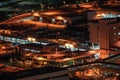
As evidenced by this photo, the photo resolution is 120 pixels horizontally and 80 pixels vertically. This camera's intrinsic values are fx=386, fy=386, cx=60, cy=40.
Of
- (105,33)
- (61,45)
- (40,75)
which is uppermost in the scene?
(40,75)

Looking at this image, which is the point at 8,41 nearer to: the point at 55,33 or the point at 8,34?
the point at 8,34

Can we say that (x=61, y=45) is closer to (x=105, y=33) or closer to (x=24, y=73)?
(x=105, y=33)

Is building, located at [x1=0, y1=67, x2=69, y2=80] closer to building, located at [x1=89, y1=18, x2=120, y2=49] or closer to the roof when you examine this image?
the roof

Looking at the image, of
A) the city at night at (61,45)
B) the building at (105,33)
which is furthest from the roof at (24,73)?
the building at (105,33)

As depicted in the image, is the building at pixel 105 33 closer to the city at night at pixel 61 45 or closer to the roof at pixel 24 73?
the city at night at pixel 61 45

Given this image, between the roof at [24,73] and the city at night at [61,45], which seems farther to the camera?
the city at night at [61,45]

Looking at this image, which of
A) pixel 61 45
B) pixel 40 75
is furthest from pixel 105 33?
pixel 40 75

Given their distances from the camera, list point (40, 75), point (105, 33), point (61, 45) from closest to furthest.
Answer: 1. point (40, 75)
2. point (105, 33)
3. point (61, 45)

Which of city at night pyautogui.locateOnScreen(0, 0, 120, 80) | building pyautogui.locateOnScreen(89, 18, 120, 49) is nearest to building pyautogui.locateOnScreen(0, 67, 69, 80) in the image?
city at night pyautogui.locateOnScreen(0, 0, 120, 80)
